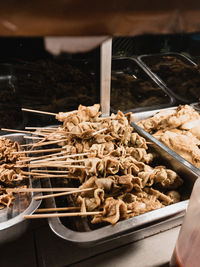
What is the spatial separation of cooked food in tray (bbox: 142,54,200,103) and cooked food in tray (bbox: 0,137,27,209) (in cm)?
251

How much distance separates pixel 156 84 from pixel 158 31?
3301 mm

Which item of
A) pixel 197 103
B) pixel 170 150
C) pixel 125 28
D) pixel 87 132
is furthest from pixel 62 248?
pixel 197 103

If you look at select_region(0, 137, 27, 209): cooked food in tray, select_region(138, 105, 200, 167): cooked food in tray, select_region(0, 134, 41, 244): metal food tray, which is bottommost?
select_region(0, 134, 41, 244): metal food tray

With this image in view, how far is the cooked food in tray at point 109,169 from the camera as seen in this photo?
5.50ft

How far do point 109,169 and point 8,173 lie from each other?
1.02 m

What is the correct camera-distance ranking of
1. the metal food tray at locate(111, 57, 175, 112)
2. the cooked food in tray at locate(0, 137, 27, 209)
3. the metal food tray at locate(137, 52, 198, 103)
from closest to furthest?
the cooked food in tray at locate(0, 137, 27, 209) → the metal food tray at locate(111, 57, 175, 112) → the metal food tray at locate(137, 52, 198, 103)

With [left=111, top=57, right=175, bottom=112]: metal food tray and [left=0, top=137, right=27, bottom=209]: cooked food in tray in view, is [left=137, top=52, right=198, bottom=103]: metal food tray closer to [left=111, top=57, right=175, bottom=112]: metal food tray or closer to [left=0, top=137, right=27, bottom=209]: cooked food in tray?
[left=111, top=57, right=175, bottom=112]: metal food tray

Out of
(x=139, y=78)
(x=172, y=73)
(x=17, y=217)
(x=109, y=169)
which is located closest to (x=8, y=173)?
(x=17, y=217)

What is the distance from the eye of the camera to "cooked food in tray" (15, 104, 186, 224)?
1676 millimetres

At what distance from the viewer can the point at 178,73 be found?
371 cm

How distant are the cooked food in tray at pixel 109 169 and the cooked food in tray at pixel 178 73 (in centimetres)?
139

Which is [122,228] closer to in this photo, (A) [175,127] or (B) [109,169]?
(B) [109,169]

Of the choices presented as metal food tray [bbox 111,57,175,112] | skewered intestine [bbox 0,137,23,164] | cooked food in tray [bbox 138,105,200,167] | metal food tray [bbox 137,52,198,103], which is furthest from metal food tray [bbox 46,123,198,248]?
metal food tray [bbox 137,52,198,103]

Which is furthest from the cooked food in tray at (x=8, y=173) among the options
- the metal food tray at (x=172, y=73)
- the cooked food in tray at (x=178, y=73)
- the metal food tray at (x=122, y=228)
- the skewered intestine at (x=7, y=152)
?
the cooked food in tray at (x=178, y=73)
